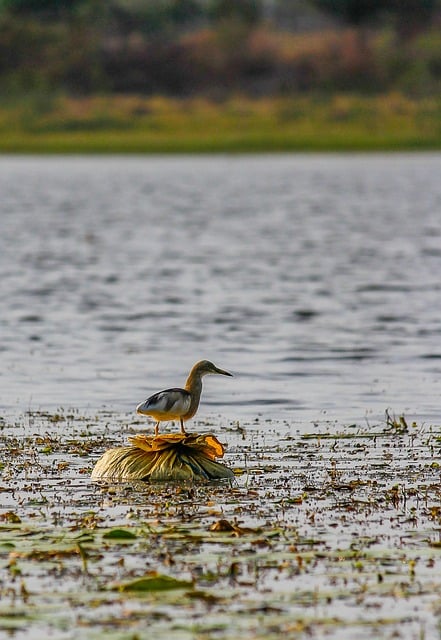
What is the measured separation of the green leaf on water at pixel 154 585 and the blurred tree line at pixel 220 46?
340ft

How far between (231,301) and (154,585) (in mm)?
21963

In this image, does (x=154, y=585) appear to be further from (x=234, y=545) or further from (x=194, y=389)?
(x=194, y=389)

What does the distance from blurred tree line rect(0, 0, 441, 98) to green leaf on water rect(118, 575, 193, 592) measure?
104m

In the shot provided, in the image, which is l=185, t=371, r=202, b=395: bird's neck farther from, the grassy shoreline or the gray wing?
the grassy shoreline

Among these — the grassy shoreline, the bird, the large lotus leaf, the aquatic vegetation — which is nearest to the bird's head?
the bird

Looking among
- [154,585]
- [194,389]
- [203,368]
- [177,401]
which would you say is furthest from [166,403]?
[154,585]

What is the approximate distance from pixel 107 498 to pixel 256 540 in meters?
2.09

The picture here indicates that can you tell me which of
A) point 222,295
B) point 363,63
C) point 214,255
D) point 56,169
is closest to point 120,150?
point 56,169

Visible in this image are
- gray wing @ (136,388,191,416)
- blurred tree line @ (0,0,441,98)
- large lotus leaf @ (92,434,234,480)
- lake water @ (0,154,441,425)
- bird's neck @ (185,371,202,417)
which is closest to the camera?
large lotus leaf @ (92,434,234,480)

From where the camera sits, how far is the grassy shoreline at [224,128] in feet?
336

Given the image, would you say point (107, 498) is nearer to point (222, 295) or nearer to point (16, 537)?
point (16, 537)

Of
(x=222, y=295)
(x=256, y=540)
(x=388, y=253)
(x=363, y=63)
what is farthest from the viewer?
(x=363, y=63)

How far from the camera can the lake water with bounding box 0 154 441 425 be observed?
21.0 m

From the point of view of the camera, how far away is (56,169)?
11288cm
